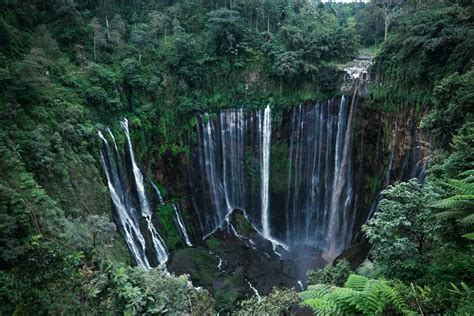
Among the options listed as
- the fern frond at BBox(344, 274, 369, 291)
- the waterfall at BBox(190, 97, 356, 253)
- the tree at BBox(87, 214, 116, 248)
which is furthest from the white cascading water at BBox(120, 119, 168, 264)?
the fern frond at BBox(344, 274, 369, 291)

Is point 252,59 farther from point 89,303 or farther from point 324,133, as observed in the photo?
point 89,303

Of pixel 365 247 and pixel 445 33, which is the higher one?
pixel 445 33

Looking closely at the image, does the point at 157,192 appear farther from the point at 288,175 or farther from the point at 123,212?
the point at 288,175

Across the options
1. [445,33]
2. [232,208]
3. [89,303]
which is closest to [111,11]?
[232,208]

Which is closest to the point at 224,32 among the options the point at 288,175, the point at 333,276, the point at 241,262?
the point at 288,175

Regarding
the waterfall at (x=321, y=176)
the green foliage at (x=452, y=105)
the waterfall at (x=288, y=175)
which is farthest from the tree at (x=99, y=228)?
the waterfall at (x=321, y=176)
